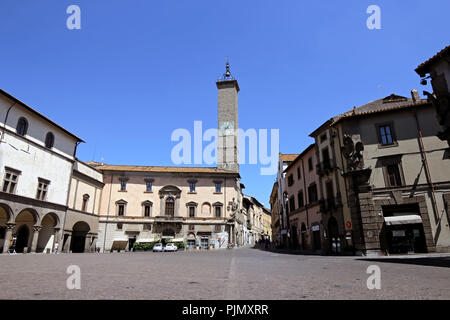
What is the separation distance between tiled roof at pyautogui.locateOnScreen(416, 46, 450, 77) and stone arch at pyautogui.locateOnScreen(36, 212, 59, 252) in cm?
3616

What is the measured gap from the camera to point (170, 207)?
49.7 meters

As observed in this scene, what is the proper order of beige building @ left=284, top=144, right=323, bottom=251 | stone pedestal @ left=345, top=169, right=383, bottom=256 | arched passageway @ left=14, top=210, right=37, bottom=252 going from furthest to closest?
1. arched passageway @ left=14, top=210, right=37, bottom=252
2. beige building @ left=284, top=144, right=323, bottom=251
3. stone pedestal @ left=345, top=169, right=383, bottom=256

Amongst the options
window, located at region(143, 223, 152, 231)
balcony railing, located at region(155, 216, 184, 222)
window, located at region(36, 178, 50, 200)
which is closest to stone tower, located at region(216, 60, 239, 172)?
balcony railing, located at region(155, 216, 184, 222)

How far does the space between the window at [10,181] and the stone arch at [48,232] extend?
5.78m

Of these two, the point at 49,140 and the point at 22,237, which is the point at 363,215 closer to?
the point at 49,140

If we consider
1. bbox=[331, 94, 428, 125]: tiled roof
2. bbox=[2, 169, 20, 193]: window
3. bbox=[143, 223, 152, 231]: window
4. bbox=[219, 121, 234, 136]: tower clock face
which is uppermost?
bbox=[219, 121, 234, 136]: tower clock face

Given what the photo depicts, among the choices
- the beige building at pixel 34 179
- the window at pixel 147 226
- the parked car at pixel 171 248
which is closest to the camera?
the beige building at pixel 34 179

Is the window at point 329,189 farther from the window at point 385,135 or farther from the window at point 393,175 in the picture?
the window at point 385,135

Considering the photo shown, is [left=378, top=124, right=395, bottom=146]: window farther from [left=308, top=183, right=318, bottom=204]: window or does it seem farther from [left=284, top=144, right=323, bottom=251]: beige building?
[left=308, top=183, right=318, bottom=204]: window

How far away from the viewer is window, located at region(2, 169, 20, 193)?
88.5ft

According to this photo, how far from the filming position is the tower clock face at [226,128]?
59125mm

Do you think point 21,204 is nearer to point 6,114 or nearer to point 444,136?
point 6,114

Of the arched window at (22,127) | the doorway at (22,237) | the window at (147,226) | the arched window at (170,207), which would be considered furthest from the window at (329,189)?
the window at (147,226)
